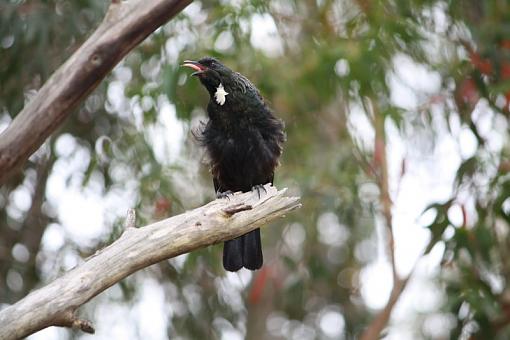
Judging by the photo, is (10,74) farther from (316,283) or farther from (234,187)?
(316,283)

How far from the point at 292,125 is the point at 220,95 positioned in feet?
8.73

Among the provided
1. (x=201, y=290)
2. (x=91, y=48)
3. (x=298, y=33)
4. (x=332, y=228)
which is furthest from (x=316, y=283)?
(x=91, y=48)

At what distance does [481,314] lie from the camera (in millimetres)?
6113

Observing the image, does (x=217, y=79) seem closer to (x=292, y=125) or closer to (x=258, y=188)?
(x=258, y=188)

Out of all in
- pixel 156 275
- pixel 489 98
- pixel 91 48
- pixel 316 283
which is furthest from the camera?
pixel 316 283

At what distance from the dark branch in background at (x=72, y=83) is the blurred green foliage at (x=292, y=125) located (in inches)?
56.6

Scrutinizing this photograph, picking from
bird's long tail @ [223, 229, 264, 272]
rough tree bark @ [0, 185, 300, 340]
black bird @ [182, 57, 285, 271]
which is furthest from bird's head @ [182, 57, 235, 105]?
rough tree bark @ [0, 185, 300, 340]

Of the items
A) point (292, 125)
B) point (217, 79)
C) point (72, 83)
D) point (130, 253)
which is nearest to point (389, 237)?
point (292, 125)

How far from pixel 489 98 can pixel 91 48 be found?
310 centimetres

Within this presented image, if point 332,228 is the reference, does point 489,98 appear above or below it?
above

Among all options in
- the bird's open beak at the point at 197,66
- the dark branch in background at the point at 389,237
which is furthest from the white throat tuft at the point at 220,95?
the dark branch in background at the point at 389,237

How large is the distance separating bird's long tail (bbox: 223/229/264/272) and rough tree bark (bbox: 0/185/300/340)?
78 cm

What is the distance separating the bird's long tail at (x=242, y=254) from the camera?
4.63 metres

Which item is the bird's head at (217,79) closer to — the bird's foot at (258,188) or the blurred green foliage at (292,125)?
the bird's foot at (258,188)
